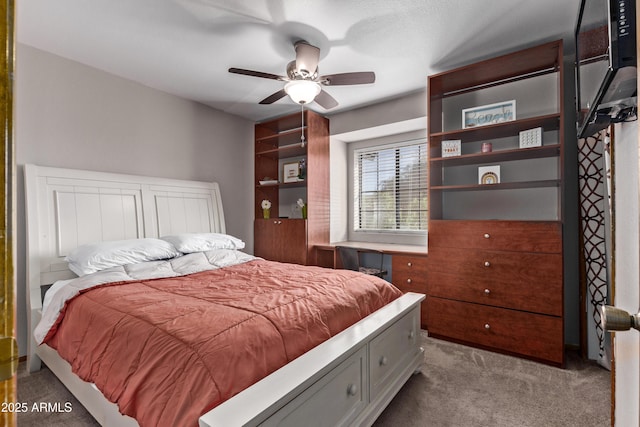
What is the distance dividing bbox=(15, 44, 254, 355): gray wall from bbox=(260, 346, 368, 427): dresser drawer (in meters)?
2.35

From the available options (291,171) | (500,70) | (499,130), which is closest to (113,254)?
(291,171)

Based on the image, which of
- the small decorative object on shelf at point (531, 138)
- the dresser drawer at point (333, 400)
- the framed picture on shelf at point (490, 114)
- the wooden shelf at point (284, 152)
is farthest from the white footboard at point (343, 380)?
the wooden shelf at point (284, 152)

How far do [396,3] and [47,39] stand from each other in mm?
2713

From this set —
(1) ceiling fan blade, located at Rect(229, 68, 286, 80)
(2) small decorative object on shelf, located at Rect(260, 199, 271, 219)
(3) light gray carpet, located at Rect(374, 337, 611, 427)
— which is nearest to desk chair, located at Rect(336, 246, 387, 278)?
(3) light gray carpet, located at Rect(374, 337, 611, 427)

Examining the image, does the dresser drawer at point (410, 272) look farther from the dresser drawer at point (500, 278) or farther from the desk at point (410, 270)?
the dresser drawer at point (500, 278)

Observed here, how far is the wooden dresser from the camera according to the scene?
2.38 m

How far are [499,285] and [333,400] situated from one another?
187cm

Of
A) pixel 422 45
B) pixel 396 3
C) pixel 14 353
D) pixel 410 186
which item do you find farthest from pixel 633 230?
pixel 410 186

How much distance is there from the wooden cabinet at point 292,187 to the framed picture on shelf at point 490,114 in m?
1.80

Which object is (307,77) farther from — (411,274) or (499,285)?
(499,285)

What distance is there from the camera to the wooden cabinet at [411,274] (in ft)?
10.3

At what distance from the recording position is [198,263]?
2.73 meters

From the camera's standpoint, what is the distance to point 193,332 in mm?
1299

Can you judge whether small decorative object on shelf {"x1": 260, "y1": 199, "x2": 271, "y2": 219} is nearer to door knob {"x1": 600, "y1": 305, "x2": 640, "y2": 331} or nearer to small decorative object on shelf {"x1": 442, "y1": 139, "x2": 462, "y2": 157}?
small decorative object on shelf {"x1": 442, "y1": 139, "x2": 462, "y2": 157}
